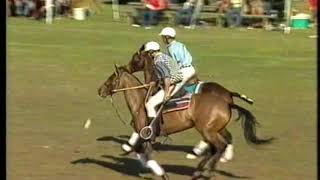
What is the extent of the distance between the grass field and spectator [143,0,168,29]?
0.86m

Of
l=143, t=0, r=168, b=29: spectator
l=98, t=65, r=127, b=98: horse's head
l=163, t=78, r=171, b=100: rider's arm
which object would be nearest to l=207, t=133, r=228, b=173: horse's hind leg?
l=163, t=78, r=171, b=100: rider's arm

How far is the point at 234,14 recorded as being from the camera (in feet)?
122

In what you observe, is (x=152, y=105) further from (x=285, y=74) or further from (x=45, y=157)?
(x=285, y=74)

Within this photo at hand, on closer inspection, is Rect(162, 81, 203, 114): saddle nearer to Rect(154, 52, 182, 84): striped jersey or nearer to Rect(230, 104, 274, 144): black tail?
Rect(154, 52, 182, 84): striped jersey

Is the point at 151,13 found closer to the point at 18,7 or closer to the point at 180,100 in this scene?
the point at 18,7

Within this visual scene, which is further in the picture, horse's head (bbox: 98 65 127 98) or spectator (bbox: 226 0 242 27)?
spectator (bbox: 226 0 242 27)

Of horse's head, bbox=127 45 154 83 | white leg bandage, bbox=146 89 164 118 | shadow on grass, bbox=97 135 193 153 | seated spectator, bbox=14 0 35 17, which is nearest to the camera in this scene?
white leg bandage, bbox=146 89 164 118

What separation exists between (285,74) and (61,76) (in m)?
5.80

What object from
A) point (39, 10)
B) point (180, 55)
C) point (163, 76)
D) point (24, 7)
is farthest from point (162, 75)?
point (24, 7)

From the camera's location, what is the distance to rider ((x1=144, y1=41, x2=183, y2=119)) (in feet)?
40.2

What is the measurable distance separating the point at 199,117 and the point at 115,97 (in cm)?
756

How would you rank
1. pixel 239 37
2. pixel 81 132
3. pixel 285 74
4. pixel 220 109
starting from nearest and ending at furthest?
1. pixel 220 109
2. pixel 81 132
3. pixel 285 74
4. pixel 239 37

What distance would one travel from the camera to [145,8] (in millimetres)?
36750

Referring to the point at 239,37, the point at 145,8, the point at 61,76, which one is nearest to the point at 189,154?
the point at 61,76
